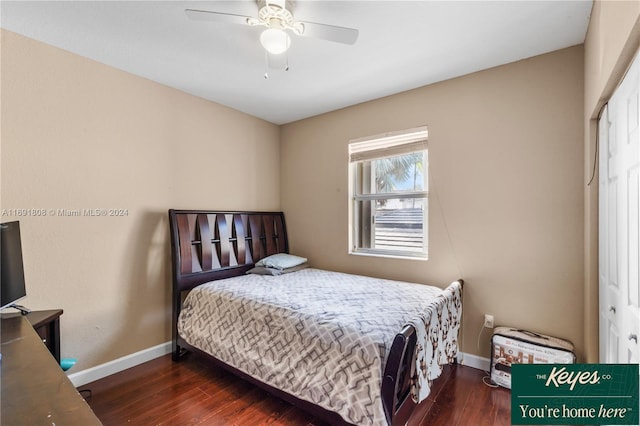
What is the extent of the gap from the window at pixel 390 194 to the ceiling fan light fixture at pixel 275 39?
163cm

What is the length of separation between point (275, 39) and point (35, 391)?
178 cm

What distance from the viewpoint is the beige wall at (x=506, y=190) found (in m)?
2.09

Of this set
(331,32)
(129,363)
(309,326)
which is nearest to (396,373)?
(309,326)

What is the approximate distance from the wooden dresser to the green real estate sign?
4.75 ft

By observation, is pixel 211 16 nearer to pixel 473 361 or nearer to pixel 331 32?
pixel 331 32

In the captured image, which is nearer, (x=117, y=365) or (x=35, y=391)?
(x=35, y=391)

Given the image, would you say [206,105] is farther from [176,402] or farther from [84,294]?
[176,402]

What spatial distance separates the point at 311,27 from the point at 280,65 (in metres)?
0.40

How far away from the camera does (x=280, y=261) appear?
3158mm

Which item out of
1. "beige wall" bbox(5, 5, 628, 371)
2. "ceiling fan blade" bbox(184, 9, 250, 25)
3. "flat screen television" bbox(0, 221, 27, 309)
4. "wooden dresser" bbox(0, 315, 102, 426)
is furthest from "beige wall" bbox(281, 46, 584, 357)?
"flat screen television" bbox(0, 221, 27, 309)

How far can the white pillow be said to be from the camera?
3.09 meters

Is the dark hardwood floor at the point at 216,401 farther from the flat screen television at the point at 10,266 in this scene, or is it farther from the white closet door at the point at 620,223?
the flat screen television at the point at 10,266

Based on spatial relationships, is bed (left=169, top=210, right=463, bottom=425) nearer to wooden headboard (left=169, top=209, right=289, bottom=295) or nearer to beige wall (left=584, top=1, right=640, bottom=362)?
wooden headboard (left=169, top=209, right=289, bottom=295)

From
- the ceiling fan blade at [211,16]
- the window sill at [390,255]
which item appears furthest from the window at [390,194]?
the ceiling fan blade at [211,16]
